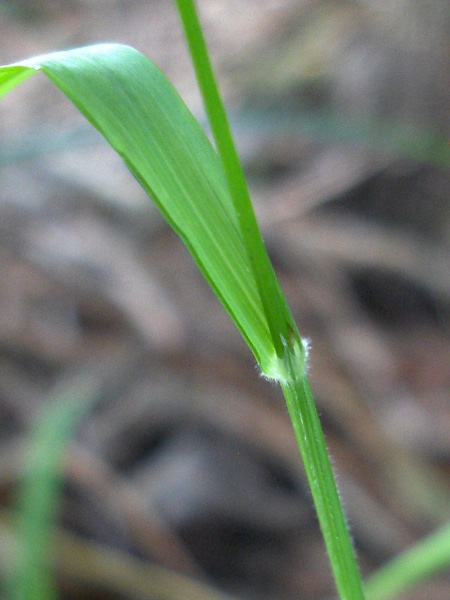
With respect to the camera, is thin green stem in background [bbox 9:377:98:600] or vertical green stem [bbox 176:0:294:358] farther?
thin green stem in background [bbox 9:377:98:600]

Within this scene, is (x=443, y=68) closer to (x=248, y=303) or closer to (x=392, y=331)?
(x=392, y=331)

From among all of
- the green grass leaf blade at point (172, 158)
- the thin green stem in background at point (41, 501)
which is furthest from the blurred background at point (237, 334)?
the green grass leaf blade at point (172, 158)

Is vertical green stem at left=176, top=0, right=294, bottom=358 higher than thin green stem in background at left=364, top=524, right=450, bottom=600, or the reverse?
vertical green stem at left=176, top=0, right=294, bottom=358

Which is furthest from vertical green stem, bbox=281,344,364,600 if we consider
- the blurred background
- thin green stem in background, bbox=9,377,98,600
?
the blurred background

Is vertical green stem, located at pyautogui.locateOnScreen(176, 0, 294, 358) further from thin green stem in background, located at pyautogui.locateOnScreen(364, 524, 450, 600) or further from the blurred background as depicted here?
the blurred background

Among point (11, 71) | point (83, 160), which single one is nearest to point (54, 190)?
point (83, 160)

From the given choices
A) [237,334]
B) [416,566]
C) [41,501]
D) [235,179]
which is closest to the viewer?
[235,179]

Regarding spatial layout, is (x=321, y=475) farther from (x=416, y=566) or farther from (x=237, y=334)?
(x=237, y=334)

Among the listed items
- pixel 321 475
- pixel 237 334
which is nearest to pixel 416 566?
pixel 321 475
